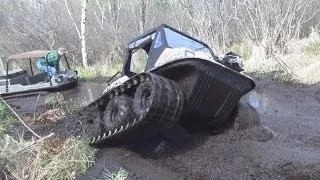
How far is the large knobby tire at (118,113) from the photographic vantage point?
17.7ft

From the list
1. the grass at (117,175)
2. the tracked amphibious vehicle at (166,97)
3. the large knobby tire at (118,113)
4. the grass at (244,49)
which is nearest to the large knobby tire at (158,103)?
the tracked amphibious vehicle at (166,97)

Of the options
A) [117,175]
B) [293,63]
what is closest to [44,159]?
[117,175]

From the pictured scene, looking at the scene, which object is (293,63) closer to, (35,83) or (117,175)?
(35,83)

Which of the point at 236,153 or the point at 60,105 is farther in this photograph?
the point at 60,105

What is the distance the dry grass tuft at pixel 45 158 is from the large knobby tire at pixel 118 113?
48 cm

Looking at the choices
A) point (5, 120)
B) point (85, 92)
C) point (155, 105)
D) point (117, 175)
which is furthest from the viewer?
point (85, 92)

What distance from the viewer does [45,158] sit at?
16.6 feet

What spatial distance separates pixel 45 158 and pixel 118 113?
40.7 inches

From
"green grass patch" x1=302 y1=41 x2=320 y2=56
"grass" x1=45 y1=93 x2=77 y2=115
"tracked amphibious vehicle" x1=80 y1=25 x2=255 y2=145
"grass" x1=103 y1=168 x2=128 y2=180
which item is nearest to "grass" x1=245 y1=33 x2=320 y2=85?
"green grass patch" x1=302 y1=41 x2=320 y2=56

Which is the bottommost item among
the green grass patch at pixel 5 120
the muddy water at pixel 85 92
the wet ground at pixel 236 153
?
the muddy water at pixel 85 92

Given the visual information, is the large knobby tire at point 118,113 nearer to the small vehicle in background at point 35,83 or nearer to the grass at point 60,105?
the grass at point 60,105

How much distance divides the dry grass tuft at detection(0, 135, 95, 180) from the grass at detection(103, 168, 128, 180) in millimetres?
363

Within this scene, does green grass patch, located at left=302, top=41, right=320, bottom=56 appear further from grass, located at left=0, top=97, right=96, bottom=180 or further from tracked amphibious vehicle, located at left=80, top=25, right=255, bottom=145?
grass, located at left=0, top=97, right=96, bottom=180

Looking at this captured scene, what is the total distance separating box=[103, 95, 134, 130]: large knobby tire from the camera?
5387 mm
